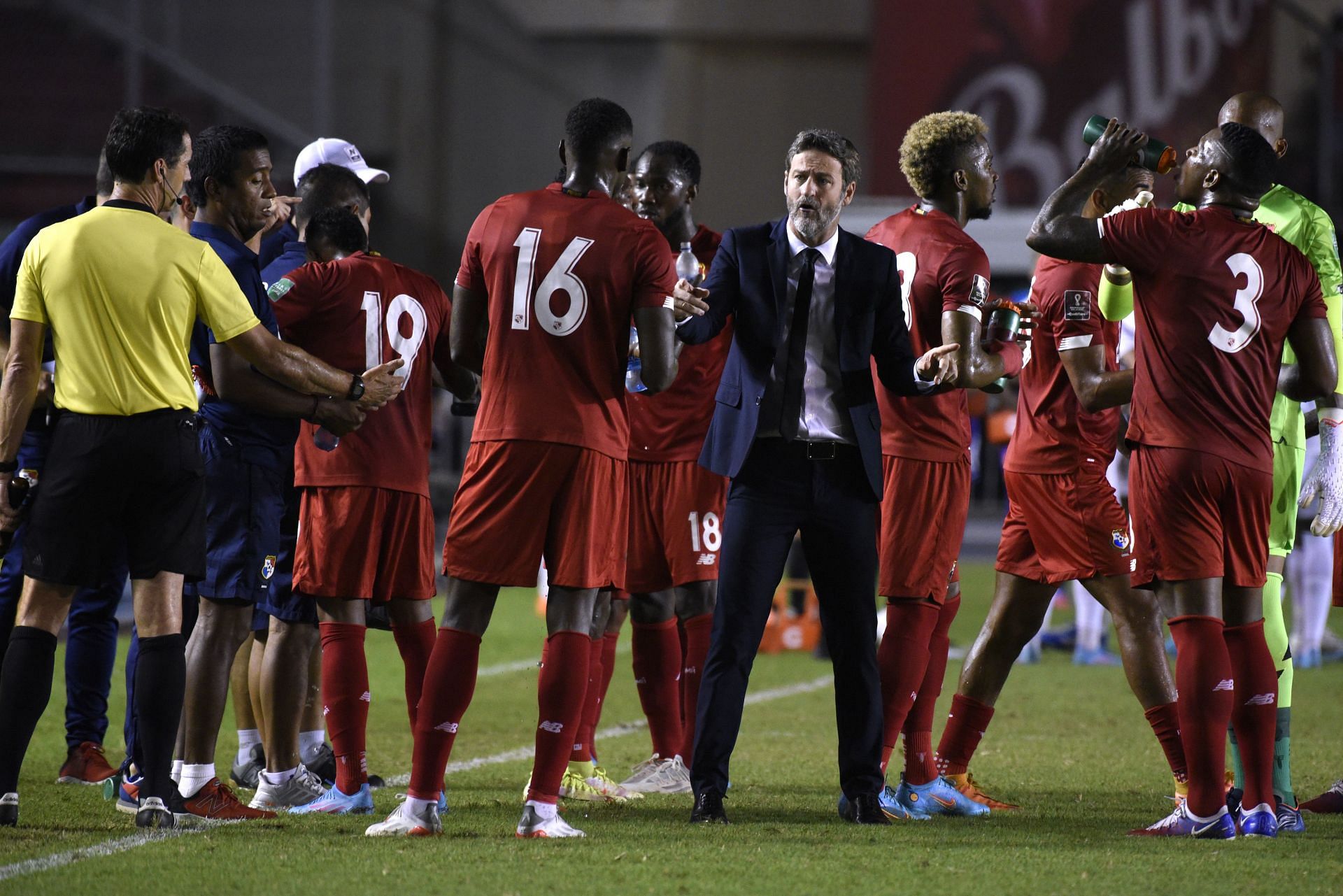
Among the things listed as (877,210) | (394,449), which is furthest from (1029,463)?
(877,210)

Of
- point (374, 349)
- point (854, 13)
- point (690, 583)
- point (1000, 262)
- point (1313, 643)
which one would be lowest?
point (1313, 643)

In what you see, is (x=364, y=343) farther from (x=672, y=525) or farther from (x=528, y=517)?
(x=672, y=525)

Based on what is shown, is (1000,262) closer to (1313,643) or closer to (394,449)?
(1313,643)

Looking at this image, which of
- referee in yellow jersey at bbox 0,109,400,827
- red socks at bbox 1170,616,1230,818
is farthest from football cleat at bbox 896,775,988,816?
referee in yellow jersey at bbox 0,109,400,827

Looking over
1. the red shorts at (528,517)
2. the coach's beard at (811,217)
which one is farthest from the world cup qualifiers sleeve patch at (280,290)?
the coach's beard at (811,217)

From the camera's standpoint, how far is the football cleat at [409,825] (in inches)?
189

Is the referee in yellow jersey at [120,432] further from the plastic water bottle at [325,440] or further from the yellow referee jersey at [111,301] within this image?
the plastic water bottle at [325,440]

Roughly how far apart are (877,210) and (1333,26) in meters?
6.64

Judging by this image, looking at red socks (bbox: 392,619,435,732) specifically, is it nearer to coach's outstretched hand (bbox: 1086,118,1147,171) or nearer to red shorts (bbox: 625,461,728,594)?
red shorts (bbox: 625,461,728,594)

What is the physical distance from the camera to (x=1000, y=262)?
21.9 metres

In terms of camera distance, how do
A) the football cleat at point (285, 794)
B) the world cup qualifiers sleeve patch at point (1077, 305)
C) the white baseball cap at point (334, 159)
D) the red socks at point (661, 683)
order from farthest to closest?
the white baseball cap at point (334, 159) < the red socks at point (661, 683) < the world cup qualifiers sleeve patch at point (1077, 305) < the football cleat at point (285, 794)

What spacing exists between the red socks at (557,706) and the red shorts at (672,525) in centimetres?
139

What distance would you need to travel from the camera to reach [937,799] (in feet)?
18.7

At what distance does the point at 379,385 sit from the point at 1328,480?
124 inches
